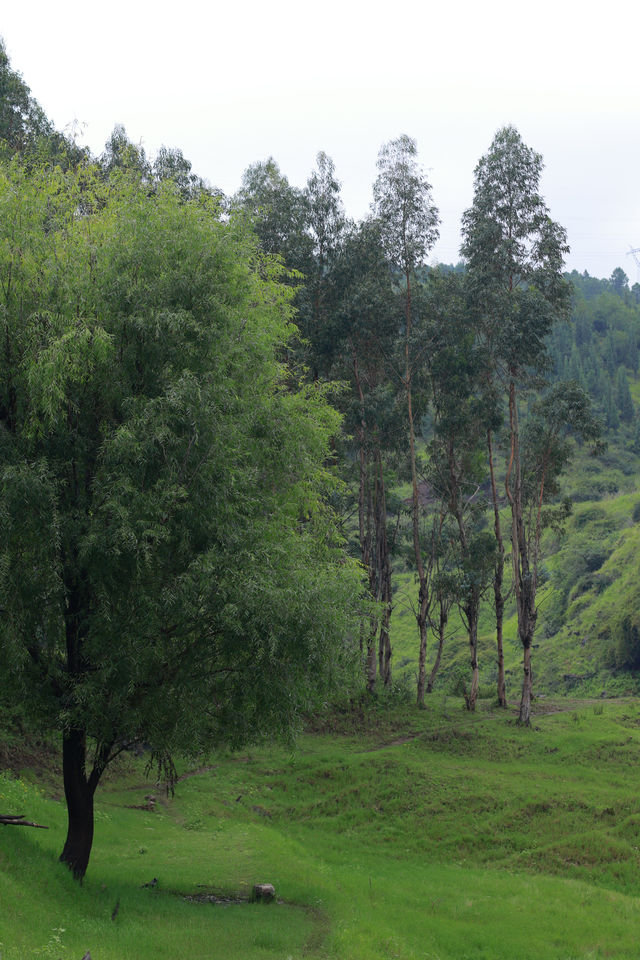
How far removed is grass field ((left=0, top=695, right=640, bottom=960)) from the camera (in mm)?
13500

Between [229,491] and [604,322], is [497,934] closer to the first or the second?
[229,491]

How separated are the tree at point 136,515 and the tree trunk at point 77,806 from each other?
0.04 meters

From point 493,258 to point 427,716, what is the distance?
21.9m

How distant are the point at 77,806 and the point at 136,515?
6.15 metres

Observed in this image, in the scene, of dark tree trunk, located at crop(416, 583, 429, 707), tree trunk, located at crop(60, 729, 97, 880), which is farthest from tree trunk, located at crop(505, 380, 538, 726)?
tree trunk, located at crop(60, 729, 97, 880)

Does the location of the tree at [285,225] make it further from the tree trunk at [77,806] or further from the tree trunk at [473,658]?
the tree trunk at [77,806]

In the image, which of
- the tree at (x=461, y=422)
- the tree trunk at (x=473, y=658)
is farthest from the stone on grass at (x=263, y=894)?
the tree trunk at (x=473, y=658)

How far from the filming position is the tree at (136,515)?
43.8 feet

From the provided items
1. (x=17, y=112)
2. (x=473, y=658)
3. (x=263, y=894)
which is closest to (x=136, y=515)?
(x=263, y=894)

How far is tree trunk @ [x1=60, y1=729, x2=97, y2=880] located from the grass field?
0.50m

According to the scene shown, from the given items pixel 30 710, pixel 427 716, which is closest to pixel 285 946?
pixel 30 710

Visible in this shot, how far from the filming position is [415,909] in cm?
1689

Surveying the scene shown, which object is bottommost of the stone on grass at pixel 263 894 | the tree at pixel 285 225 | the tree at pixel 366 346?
the stone on grass at pixel 263 894

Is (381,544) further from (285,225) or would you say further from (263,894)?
(263,894)
